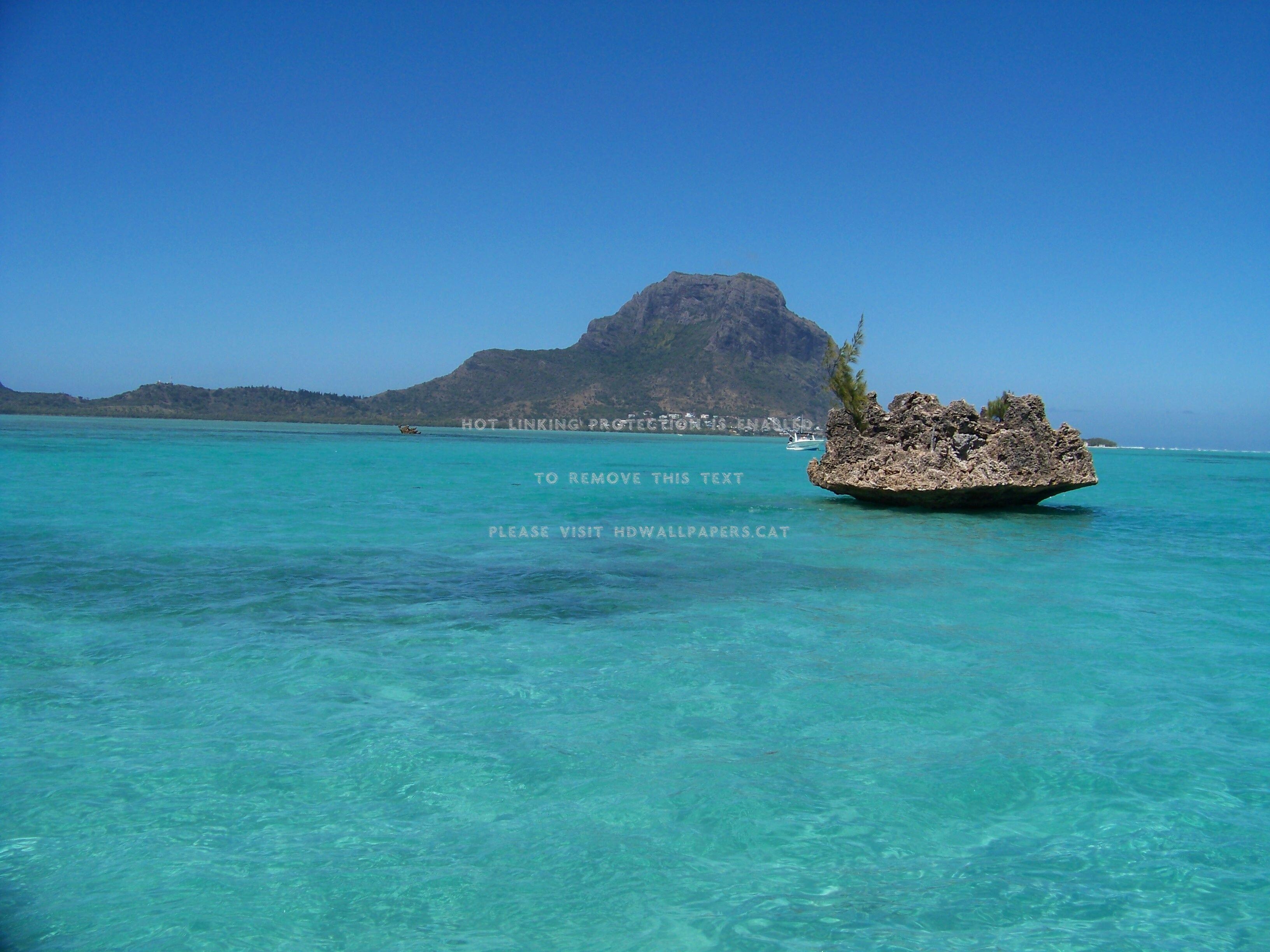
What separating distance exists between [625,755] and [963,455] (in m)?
16.4

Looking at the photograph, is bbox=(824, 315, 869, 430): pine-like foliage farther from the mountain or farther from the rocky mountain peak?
the rocky mountain peak

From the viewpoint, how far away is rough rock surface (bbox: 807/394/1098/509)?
18422 mm

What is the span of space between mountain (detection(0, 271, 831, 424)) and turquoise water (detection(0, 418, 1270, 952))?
12975cm

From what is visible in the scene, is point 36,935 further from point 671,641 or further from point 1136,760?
point 1136,760

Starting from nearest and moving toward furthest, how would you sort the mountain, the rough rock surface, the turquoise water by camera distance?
the turquoise water < the rough rock surface < the mountain

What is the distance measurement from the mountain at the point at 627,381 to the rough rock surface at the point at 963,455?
119 meters

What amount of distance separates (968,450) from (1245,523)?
7.63 metres

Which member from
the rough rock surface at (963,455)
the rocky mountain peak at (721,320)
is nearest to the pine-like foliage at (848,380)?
the rough rock surface at (963,455)

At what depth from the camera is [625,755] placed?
4.56 m

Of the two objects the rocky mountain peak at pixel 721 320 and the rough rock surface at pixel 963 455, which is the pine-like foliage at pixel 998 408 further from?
the rocky mountain peak at pixel 721 320

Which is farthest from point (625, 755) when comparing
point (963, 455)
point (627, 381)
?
point (627, 381)

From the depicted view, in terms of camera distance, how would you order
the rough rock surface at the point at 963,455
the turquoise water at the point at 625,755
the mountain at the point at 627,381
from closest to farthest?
1. the turquoise water at the point at 625,755
2. the rough rock surface at the point at 963,455
3. the mountain at the point at 627,381

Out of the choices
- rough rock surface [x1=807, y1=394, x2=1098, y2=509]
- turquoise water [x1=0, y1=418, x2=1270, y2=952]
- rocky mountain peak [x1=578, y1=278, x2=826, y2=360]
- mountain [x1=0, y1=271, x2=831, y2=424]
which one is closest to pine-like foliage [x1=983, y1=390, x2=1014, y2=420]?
rough rock surface [x1=807, y1=394, x2=1098, y2=509]

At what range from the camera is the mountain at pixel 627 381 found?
146625 mm
